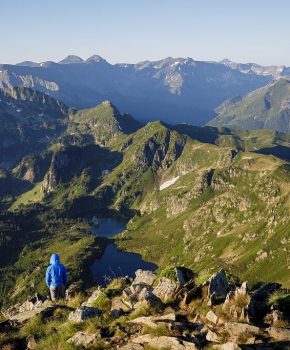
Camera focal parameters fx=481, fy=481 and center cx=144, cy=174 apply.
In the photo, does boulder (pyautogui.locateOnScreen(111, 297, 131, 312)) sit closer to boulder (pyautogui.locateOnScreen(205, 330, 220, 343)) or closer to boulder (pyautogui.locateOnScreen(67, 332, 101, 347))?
boulder (pyautogui.locateOnScreen(67, 332, 101, 347))

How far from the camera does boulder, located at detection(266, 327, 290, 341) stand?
2961cm

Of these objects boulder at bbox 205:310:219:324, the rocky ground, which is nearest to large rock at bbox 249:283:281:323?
the rocky ground

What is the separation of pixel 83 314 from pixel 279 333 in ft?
46.3

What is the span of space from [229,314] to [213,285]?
366 centimetres

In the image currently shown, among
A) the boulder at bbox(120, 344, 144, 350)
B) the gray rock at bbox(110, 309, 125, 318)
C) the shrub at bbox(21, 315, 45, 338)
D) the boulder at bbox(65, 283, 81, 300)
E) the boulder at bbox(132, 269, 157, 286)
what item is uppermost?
the boulder at bbox(120, 344, 144, 350)

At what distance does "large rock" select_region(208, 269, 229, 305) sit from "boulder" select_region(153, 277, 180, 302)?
11.7ft

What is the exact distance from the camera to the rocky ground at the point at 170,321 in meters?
29.7

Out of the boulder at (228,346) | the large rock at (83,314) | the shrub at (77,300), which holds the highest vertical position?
the boulder at (228,346)

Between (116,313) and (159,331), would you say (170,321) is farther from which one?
(116,313)

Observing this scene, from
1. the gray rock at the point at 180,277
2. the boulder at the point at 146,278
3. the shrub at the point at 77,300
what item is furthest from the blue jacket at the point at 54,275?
the gray rock at the point at 180,277

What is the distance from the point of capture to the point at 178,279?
40.7 meters

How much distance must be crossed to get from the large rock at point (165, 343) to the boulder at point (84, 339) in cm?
288

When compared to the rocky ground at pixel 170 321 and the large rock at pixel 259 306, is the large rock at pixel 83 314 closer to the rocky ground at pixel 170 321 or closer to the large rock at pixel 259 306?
the rocky ground at pixel 170 321

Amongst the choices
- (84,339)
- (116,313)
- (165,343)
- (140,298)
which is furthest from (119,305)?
(165,343)
